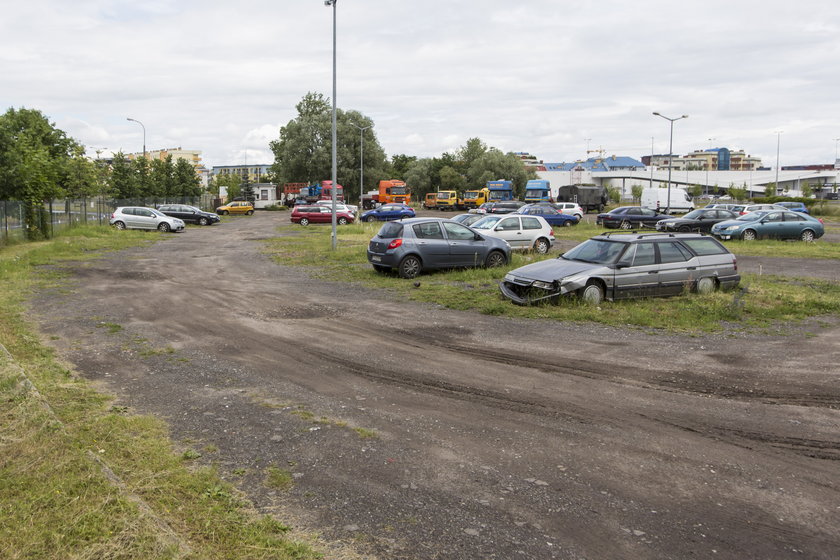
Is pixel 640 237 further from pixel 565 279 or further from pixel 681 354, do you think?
pixel 681 354

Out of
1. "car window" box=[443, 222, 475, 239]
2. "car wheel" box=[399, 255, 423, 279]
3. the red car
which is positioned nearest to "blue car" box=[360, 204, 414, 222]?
the red car

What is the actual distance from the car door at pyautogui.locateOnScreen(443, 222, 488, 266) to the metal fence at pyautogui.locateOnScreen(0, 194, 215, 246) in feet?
61.4

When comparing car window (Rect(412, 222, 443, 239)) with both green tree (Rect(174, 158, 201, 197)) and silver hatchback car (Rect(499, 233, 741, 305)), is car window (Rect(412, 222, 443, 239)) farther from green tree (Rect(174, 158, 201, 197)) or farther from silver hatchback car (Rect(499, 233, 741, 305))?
green tree (Rect(174, 158, 201, 197))

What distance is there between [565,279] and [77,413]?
8.68 m

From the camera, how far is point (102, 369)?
7.93 metres

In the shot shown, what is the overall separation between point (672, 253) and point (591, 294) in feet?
7.51

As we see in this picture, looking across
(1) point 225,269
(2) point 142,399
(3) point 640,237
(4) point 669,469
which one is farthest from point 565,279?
(1) point 225,269

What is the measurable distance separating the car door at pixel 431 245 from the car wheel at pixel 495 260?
1.26 meters

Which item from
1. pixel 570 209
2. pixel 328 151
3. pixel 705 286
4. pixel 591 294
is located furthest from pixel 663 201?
pixel 591 294

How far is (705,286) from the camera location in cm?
1337

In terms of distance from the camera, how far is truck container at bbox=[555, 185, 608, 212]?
195 ft

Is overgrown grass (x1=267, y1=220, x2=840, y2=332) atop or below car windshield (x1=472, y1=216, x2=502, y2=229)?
below

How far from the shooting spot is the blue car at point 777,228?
28.4 m

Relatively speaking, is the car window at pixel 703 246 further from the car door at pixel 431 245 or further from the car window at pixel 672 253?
the car door at pixel 431 245
